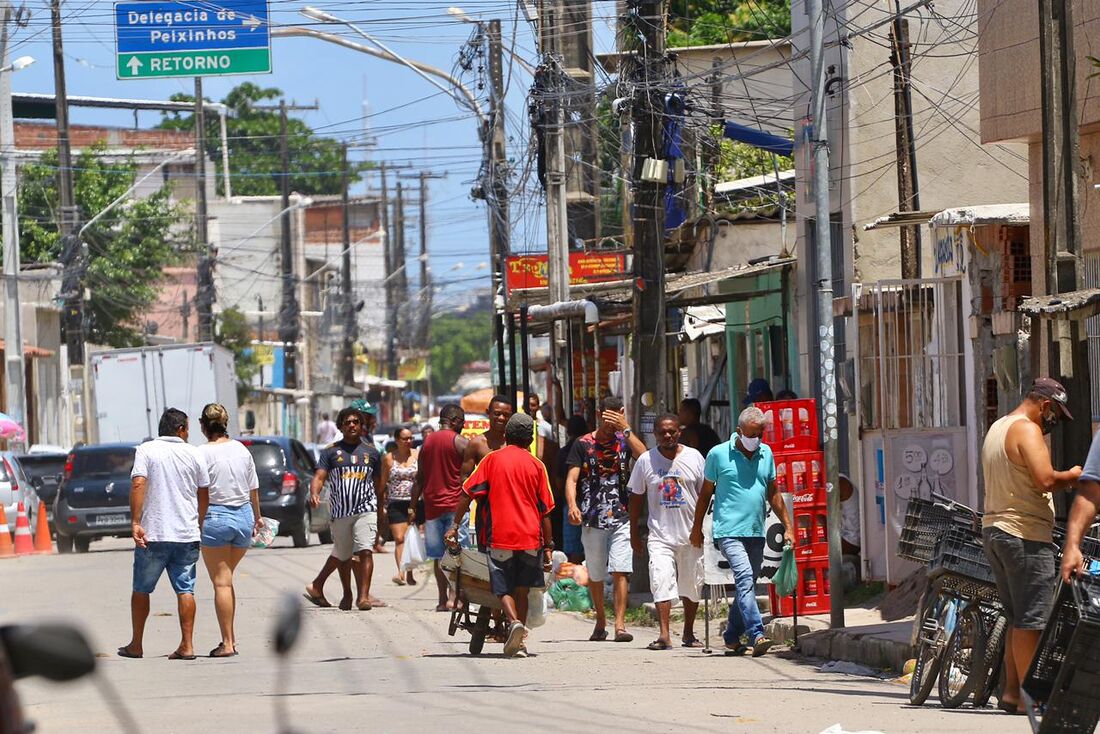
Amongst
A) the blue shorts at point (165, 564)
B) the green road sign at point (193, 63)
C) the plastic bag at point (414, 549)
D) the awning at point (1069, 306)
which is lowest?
the plastic bag at point (414, 549)

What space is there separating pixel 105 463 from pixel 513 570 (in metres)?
15.4

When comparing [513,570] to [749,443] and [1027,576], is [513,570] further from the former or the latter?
[1027,576]

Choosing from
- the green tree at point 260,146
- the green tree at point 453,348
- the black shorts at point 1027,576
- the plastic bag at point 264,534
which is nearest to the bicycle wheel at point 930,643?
the black shorts at point 1027,576

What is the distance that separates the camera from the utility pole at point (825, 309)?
1348 cm

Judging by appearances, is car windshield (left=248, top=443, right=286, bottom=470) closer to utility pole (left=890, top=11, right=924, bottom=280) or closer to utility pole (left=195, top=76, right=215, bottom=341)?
utility pole (left=890, top=11, right=924, bottom=280)

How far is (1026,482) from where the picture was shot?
9047 mm

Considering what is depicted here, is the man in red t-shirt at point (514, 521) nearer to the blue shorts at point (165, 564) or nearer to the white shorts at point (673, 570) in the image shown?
the white shorts at point (673, 570)

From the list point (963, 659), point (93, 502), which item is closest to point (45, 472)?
point (93, 502)

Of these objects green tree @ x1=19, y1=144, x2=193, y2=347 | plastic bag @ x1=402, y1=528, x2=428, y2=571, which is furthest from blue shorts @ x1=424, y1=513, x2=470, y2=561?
green tree @ x1=19, y1=144, x2=193, y2=347

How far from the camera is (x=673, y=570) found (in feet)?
45.2

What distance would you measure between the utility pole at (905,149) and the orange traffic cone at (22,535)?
1424cm

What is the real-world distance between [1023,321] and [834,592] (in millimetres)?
2441

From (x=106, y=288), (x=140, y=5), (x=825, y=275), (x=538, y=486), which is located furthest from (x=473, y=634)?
(x=106, y=288)

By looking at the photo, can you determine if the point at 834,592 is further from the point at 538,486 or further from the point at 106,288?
the point at 106,288
